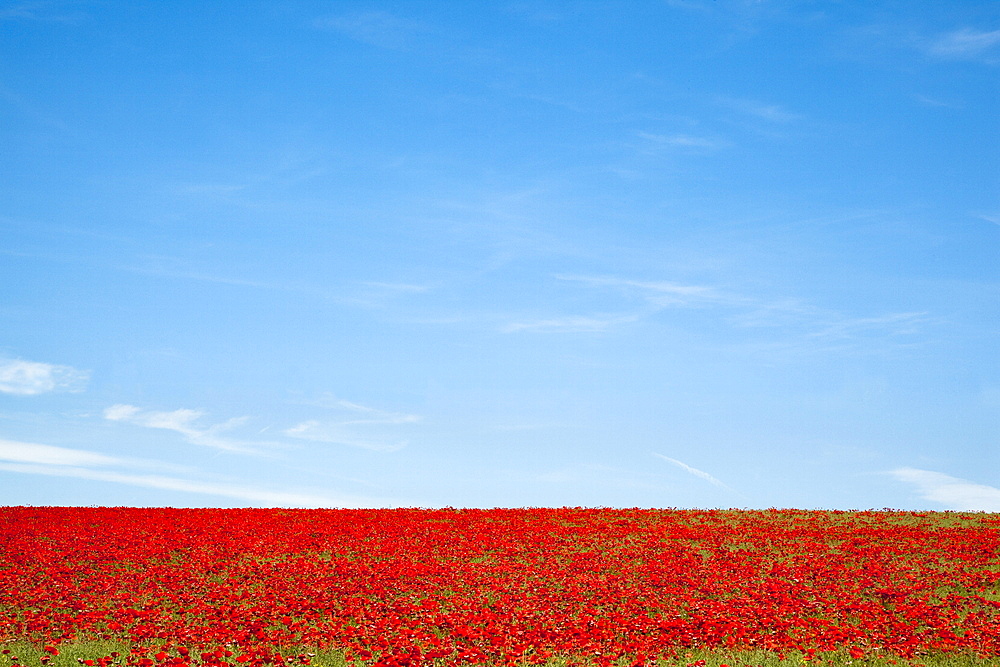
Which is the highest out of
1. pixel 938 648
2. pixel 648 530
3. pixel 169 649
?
pixel 648 530

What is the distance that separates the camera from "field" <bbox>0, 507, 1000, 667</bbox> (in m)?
15.6

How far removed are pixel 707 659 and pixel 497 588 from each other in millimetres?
7136

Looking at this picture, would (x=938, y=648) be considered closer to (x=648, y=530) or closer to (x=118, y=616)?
(x=648, y=530)

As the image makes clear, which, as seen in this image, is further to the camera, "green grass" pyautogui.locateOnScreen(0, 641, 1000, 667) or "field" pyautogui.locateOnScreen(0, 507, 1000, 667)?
"field" pyautogui.locateOnScreen(0, 507, 1000, 667)

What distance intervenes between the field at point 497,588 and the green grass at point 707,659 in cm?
7

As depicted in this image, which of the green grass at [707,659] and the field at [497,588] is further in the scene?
the field at [497,588]

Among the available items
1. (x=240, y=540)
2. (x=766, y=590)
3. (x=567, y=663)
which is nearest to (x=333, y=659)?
(x=567, y=663)

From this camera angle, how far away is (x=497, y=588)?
20.9 metres

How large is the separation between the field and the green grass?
7 centimetres

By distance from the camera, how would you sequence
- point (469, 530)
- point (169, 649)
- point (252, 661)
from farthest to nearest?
point (469, 530) < point (169, 649) < point (252, 661)

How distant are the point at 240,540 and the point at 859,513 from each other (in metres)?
25.0

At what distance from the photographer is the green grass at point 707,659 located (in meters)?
14.5

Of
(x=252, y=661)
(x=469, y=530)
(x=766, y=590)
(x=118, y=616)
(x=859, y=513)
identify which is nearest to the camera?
(x=252, y=661)

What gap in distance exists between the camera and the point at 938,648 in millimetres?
15656
